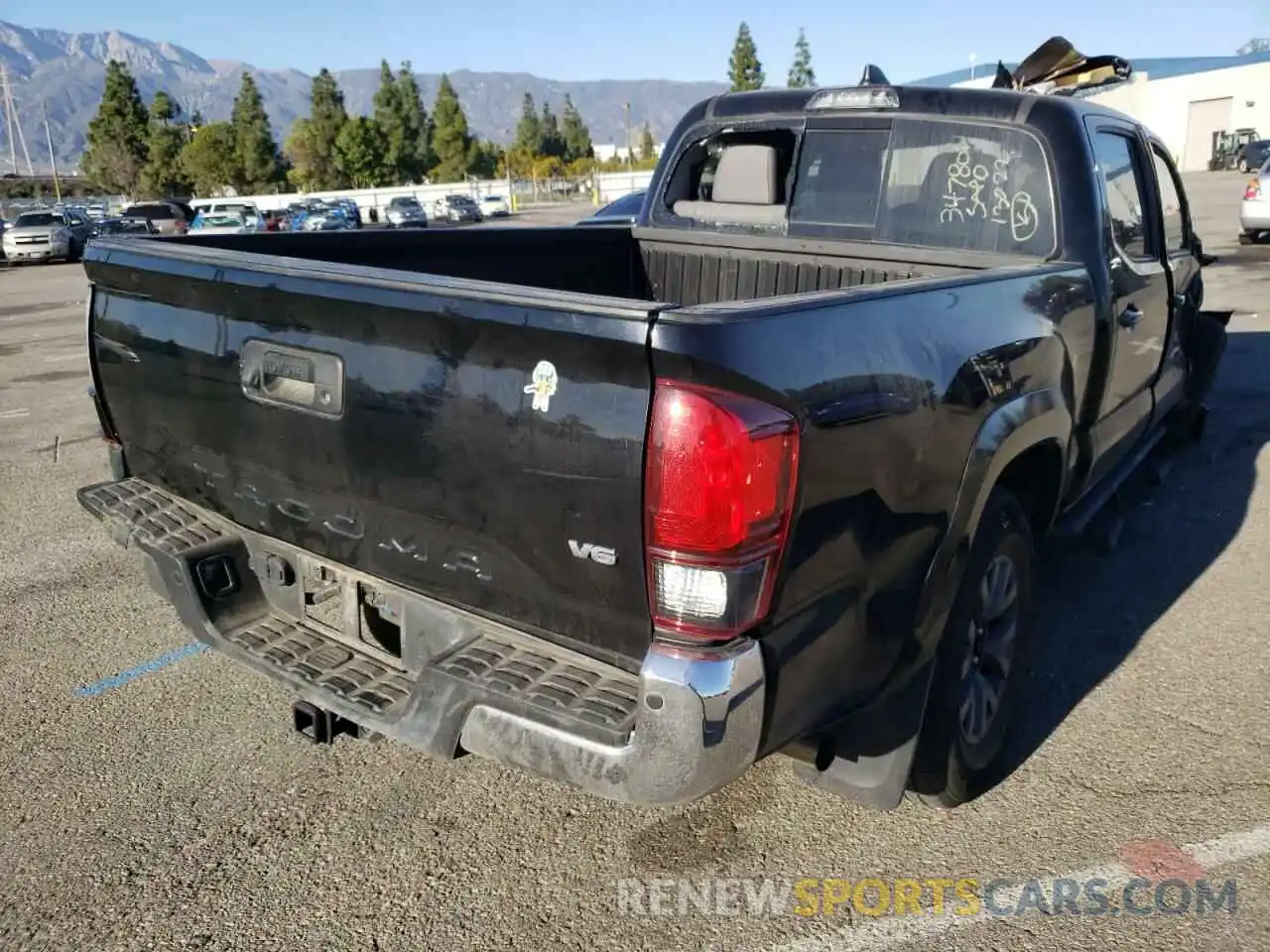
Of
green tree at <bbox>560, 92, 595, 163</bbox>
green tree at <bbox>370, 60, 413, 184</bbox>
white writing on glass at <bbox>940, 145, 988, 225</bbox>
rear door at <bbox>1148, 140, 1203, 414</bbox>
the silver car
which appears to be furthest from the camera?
green tree at <bbox>560, 92, 595, 163</bbox>

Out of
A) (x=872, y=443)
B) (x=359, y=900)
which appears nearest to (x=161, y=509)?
(x=359, y=900)

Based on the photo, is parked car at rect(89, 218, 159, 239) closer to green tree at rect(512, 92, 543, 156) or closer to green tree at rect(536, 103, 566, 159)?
green tree at rect(512, 92, 543, 156)

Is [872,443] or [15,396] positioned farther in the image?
[15,396]

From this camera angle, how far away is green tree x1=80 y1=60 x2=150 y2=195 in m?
53.4

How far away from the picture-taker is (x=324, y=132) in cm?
6831

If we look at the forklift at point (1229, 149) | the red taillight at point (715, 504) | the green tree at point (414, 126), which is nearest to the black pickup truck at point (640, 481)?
the red taillight at point (715, 504)

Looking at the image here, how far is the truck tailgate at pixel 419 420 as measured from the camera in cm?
206

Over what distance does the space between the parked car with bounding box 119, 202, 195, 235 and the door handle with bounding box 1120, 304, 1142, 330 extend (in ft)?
112

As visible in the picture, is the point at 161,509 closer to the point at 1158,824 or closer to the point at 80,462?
the point at 1158,824

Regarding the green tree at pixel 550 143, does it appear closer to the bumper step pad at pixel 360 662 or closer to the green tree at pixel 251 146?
the green tree at pixel 251 146

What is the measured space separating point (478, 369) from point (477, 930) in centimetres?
140

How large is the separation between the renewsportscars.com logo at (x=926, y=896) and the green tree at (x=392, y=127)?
72.9 meters

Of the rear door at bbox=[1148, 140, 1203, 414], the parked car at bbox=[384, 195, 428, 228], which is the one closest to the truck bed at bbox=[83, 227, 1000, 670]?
the rear door at bbox=[1148, 140, 1203, 414]

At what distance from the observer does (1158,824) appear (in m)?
2.91
